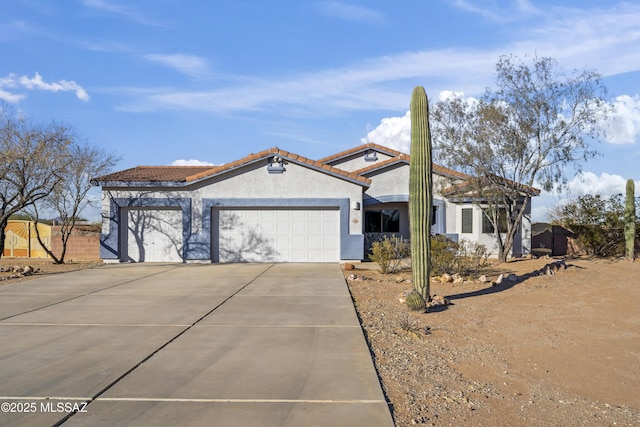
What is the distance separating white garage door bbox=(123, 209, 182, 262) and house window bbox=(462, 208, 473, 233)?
1176cm

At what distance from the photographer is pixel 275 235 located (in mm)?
21109

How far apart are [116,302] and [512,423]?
28.8 feet

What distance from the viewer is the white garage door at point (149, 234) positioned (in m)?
21.2

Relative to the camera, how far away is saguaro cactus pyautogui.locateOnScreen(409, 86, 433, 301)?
11414mm

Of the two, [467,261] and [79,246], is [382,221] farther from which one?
[79,246]

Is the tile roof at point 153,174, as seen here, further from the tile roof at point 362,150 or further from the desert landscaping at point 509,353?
the desert landscaping at point 509,353

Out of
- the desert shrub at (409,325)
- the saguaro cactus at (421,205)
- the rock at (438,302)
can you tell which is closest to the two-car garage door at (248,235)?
the rock at (438,302)

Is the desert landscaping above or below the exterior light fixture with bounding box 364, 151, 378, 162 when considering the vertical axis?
below

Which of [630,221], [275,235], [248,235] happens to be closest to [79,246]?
[248,235]

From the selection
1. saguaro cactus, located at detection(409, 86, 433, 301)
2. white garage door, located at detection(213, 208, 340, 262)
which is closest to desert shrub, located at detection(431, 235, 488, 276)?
saguaro cactus, located at detection(409, 86, 433, 301)

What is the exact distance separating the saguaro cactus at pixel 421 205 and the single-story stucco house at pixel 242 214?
9254 mm

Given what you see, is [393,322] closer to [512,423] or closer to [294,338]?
[294,338]

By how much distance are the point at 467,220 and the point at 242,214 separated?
9.59 m

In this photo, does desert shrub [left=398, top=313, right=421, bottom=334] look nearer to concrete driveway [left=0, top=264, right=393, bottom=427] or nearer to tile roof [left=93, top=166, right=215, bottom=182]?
concrete driveway [left=0, top=264, right=393, bottom=427]
